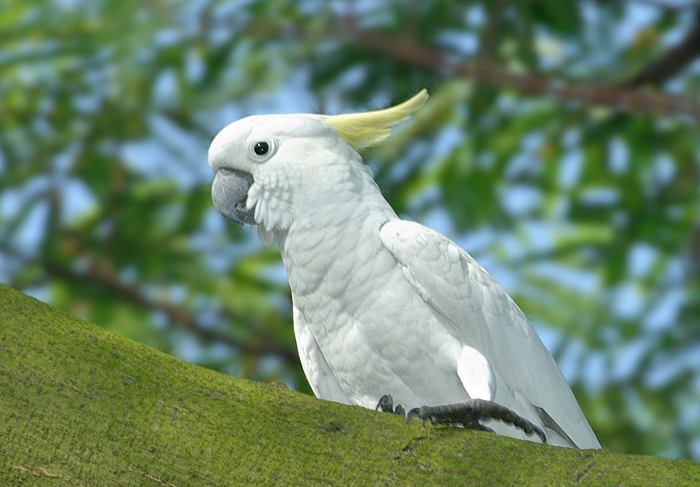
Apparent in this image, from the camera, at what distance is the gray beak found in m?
3.02

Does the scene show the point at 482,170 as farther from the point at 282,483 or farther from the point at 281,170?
the point at 282,483

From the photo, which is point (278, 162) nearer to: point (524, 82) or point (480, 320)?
point (480, 320)

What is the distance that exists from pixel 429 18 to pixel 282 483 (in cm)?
511

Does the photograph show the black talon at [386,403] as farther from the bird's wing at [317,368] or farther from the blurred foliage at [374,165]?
the blurred foliage at [374,165]

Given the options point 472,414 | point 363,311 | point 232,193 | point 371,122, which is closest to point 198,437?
point 472,414

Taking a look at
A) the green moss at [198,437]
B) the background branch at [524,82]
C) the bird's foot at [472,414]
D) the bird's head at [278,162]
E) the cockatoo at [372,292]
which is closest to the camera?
the green moss at [198,437]

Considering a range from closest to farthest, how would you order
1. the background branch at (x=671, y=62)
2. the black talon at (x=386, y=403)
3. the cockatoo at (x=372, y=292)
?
the black talon at (x=386, y=403) → the cockatoo at (x=372, y=292) → the background branch at (x=671, y=62)

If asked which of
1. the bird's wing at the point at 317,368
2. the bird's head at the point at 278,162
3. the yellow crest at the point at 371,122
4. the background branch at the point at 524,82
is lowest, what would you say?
the bird's wing at the point at 317,368

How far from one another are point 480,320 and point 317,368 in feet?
1.78

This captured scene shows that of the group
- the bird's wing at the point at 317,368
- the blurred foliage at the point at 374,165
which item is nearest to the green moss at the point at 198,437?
the bird's wing at the point at 317,368

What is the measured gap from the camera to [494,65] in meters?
6.09

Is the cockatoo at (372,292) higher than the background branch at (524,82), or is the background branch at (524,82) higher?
the background branch at (524,82)

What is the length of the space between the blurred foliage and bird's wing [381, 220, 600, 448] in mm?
2804

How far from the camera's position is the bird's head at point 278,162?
294 cm
